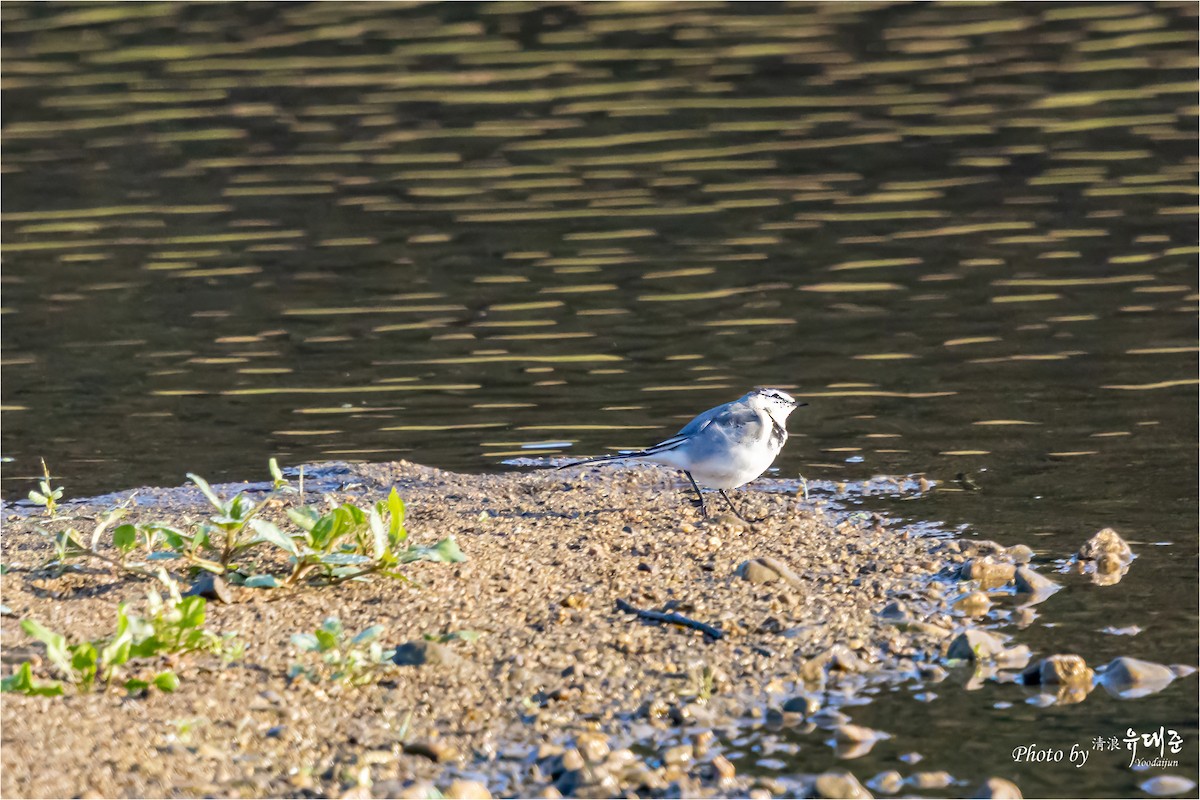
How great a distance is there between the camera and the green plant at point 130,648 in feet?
21.3

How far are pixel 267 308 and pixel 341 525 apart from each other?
25.1 feet

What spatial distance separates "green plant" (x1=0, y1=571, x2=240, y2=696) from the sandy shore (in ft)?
0.26

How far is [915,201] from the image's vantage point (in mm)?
17094

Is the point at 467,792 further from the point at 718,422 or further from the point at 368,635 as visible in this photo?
the point at 718,422

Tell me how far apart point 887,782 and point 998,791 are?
456mm

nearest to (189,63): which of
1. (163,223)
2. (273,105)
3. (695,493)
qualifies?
(273,105)

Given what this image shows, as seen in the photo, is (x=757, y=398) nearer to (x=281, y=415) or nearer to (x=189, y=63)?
(x=281, y=415)

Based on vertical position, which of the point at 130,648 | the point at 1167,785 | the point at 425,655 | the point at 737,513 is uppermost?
the point at 130,648

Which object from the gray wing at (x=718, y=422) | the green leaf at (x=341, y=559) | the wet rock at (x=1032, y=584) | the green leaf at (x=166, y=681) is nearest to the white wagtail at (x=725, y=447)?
the gray wing at (x=718, y=422)

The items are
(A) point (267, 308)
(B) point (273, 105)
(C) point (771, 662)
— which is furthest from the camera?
(B) point (273, 105)

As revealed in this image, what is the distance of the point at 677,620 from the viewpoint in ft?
25.5

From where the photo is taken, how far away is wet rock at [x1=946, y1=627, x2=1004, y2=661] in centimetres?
758

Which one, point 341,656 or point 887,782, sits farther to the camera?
point 341,656

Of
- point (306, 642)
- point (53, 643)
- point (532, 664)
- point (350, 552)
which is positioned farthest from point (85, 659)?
point (532, 664)
